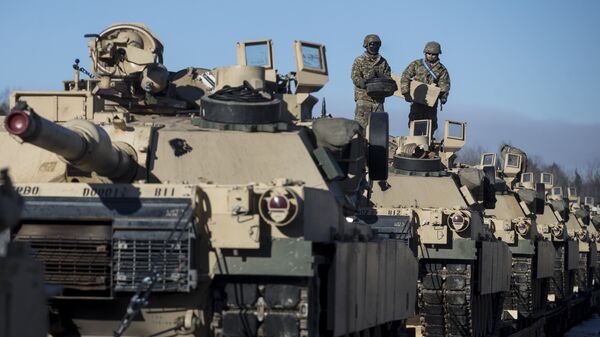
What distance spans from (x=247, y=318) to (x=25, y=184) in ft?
8.62

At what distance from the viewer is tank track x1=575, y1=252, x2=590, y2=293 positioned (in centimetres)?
4881

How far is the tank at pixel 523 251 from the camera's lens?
31484 mm

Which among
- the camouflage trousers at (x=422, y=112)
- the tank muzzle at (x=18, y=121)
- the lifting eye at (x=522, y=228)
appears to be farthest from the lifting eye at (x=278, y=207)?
the camouflage trousers at (x=422, y=112)

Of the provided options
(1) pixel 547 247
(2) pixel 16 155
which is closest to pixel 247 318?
(2) pixel 16 155

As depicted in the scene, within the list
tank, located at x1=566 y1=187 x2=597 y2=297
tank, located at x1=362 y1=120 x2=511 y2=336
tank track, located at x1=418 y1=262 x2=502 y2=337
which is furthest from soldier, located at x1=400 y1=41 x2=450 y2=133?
tank, located at x1=566 y1=187 x2=597 y2=297

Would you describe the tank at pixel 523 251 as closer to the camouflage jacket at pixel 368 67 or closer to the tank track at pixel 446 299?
the camouflage jacket at pixel 368 67

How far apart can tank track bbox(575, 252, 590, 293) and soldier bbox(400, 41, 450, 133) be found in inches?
686

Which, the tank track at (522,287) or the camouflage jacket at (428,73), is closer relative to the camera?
the tank track at (522,287)

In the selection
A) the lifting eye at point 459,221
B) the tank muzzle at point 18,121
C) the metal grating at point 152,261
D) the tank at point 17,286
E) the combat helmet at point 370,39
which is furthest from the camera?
the combat helmet at point 370,39

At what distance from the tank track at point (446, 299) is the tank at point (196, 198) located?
6068 mm

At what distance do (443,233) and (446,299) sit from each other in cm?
141

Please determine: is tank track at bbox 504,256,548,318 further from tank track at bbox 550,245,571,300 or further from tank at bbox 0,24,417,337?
tank at bbox 0,24,417,337

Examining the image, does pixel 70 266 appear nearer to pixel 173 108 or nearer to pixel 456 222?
pixel 173 108

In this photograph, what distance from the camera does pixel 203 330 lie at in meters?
13.1
